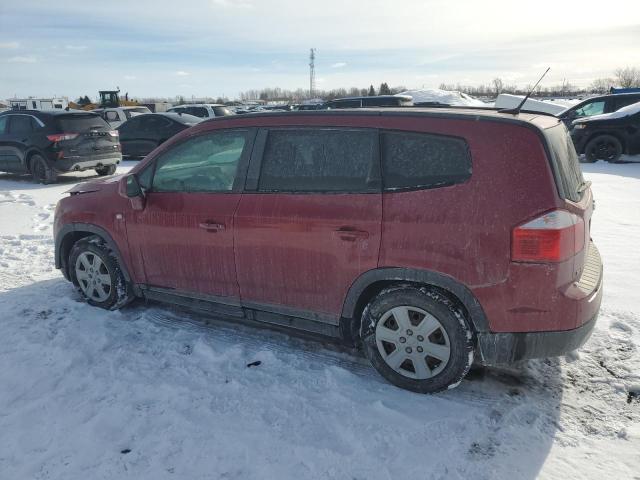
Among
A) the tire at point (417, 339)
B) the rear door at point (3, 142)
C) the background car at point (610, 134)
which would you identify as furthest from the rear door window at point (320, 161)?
the background car at point (610, 134)

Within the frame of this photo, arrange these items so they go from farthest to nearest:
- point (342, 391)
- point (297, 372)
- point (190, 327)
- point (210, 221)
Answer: point (190, 327) < point (210, 221) < point (297, 372) < point (342, 391)

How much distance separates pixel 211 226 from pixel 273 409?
1.42m

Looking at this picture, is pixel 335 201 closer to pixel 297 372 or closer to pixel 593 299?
pixel 297 372

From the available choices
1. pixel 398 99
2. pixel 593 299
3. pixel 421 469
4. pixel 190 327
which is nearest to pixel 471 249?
pixel 593 299

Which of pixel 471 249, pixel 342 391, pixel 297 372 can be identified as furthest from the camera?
pixel 297 372

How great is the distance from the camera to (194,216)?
365cm

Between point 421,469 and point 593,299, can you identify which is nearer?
point 421,469

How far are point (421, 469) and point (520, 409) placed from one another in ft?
2.74

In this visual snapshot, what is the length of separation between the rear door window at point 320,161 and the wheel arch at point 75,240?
5.38ft

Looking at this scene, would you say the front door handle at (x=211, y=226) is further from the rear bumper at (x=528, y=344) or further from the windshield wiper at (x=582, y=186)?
the windshield wiper at (x=582, y=186)

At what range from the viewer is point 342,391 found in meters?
3.07

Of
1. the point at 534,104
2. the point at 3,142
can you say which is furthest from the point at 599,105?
the point at 3,142

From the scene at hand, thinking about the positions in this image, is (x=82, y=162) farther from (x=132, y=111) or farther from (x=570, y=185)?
(x=132, y=111)

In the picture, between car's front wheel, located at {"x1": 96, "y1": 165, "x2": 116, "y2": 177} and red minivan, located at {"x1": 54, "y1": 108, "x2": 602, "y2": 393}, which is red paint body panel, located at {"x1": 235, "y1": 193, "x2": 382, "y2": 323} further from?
car's front wheel, located at {"x1": 96, "y1": 165, "x2": 116, "y2": 177}
